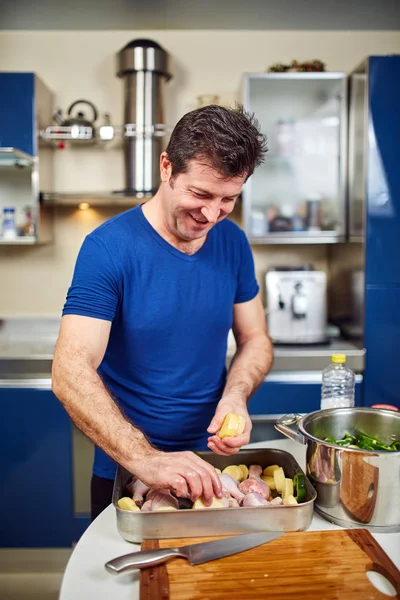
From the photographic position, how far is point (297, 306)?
2926mm

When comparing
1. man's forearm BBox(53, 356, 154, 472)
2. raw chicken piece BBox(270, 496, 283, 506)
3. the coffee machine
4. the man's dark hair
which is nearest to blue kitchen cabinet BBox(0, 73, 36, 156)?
the coffee machine

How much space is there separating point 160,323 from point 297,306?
1.52 meters

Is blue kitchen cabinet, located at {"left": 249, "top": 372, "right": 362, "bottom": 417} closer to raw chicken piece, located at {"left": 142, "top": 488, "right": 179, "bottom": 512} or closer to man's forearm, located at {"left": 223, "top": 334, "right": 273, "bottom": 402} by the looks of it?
man's forearm, located at {"left": 223, "top": 334, "right": 273, "bottom": 402}

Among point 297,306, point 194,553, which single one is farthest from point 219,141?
point 297,306

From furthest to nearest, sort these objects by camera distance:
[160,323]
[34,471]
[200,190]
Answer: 1. [34,471]
2. [160,323]
3. [200,190]

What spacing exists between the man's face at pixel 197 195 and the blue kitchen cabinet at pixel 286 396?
1.42 m

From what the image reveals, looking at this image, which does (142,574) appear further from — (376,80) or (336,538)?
(376,80)

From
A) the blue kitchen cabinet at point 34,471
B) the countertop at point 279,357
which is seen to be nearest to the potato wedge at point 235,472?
the countertop at point 279,357

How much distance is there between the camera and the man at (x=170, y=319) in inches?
49.7

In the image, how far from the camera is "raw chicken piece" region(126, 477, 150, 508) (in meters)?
1.10

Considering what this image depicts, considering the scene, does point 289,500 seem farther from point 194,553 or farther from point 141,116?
point 141,116

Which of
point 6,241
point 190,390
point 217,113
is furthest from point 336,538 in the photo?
point 6,241

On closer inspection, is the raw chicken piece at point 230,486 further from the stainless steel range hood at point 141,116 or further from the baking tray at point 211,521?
the stainless steel range hood at point 141,116

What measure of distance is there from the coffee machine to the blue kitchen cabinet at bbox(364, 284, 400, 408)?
243 millimetres
